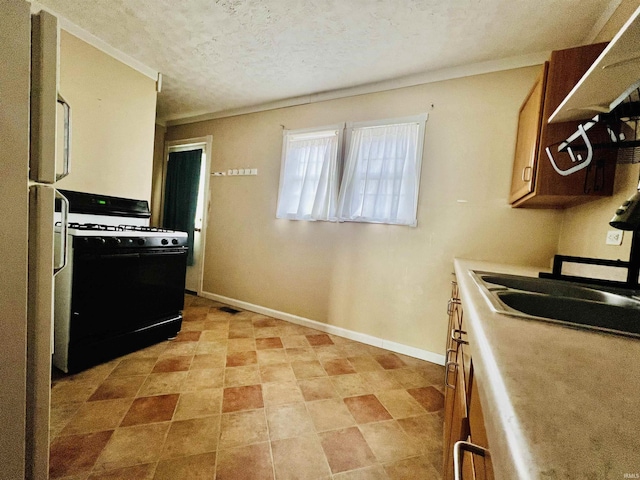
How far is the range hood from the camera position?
746 millimetres

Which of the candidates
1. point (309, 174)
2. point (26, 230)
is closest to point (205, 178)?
point (309, 174)

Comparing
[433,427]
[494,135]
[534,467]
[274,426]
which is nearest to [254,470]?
[274,426]

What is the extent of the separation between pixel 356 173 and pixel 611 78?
1.77m

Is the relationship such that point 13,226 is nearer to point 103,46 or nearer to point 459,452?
point 459,452

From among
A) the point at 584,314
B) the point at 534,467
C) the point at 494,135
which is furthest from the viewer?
the point at 494,135

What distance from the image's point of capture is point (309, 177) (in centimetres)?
281

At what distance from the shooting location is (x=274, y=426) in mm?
1401

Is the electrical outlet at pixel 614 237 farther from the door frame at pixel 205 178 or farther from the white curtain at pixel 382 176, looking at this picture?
the door frame at pixel 205 178

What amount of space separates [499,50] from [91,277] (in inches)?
134

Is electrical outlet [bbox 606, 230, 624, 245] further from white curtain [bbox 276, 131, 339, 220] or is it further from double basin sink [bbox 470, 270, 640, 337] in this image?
white curtain [bbox 276, 131, 339, 220]

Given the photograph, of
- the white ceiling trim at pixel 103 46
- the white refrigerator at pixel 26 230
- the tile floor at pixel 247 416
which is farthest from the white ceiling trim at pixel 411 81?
the tile floor at pixel 247 416

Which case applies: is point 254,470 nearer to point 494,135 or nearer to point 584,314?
point 584,314

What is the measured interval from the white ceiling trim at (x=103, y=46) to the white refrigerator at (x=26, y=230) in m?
1.83

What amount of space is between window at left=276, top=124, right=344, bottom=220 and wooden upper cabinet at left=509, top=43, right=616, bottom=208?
162cm
